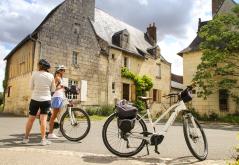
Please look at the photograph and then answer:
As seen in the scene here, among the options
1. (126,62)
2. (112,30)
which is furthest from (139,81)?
(112,30)

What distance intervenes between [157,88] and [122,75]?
233 inches

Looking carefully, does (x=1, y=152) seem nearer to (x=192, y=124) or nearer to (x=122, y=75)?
(x=192, y=124)

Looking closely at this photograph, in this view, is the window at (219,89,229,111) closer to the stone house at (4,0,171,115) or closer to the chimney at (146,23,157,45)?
the stone house at (4,0,171,115)

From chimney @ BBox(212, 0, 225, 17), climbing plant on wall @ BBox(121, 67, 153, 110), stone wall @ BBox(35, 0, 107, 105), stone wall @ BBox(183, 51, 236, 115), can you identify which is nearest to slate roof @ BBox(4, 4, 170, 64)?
stone wall @ BBox(35, 0, 107, 105)

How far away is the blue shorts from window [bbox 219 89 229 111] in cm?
2005

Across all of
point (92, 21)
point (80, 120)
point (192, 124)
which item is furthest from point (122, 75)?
point (192, 124)

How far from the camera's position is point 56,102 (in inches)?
280

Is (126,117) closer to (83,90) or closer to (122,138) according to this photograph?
(122,138)

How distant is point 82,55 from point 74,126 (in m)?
17.2

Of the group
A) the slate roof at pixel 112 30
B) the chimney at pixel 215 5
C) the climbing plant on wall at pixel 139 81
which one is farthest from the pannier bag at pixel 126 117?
the chimney at pixel 215 5

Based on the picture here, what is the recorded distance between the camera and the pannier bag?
16.7 ft

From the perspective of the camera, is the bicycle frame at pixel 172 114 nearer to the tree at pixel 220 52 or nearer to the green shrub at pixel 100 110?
the tree at pixel 220 52

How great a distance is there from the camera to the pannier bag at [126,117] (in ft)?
16.7

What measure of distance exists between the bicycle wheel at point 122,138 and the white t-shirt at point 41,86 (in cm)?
175
